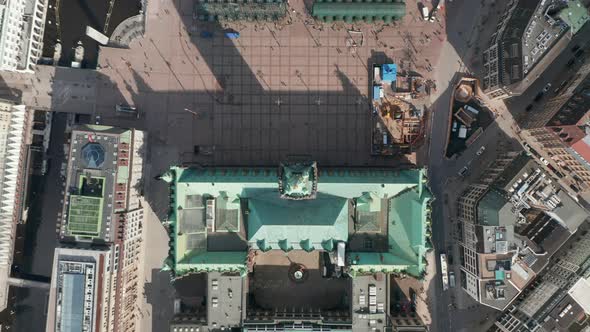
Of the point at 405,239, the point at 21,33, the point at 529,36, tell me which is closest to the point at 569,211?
the point at 529,36

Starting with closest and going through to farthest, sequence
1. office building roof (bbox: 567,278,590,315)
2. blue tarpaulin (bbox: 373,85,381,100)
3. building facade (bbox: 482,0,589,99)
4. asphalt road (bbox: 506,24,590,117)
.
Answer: building facade (bbox: 482,0,589,99) < office building roof (bbox: 567,278,590,315) < blue tarpaulin (bbox: 373,85,381,100) < asphalt road (bbox: 506,24,590,117)

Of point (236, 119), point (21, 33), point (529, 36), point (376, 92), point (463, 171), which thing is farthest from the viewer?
point (236, 119)

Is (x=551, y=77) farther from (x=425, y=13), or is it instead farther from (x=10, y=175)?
(x=10, y=175)

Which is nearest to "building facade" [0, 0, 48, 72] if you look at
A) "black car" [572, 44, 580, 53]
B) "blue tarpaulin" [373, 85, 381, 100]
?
"blue tarpaulin" [373, 85, 381, 100]

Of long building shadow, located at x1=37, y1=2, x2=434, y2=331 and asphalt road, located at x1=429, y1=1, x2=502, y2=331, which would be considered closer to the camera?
asphalt road, located at x1=429, y1=1, x2=502, y2=331

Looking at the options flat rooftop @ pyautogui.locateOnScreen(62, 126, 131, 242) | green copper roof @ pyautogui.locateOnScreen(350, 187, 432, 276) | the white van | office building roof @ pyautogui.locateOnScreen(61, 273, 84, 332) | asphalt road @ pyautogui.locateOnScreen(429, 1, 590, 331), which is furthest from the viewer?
the white van

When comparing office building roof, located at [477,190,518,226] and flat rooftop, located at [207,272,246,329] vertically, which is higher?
office building roof, located at [477,190,518,226]

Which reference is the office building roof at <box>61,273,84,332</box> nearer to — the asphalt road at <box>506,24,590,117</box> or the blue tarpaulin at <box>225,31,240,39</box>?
the blue tarpaulin at <box>225,31,240,39</box>
